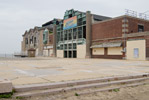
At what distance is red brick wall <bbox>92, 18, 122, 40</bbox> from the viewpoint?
32281 mm

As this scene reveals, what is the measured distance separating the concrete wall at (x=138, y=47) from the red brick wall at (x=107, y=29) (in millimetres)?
3381

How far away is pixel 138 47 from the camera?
93.1ft

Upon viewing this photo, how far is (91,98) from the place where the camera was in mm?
5520

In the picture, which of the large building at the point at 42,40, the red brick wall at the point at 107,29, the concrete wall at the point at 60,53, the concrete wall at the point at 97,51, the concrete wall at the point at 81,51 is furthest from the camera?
the large building at the point at 42,40

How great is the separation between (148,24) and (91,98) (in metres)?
35.2

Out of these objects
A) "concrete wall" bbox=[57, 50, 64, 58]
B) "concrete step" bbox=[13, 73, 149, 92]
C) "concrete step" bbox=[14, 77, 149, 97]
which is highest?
"concrete wall" bbox=[57, 50, 64, 58]

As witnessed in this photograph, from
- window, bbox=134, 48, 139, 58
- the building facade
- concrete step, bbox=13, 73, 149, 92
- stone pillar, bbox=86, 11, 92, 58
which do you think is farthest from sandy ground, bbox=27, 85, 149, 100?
the building facade

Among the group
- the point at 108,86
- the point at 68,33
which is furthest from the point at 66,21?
the point at 108,86

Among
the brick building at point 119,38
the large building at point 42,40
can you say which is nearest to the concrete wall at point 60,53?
the large building at point 42,40

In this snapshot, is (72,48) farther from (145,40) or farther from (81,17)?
(145,40)

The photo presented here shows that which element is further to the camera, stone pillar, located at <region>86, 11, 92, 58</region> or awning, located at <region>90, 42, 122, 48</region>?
stone pillar, located at <region>86, 11, 92, 58</region>

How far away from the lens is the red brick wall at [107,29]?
3228cm

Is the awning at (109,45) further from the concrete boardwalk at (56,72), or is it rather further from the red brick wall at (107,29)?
the concrete boardwalk at (56,72)

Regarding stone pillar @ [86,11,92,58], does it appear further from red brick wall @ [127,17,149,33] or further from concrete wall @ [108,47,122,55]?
red brick wall @ [127,17,149,33]
